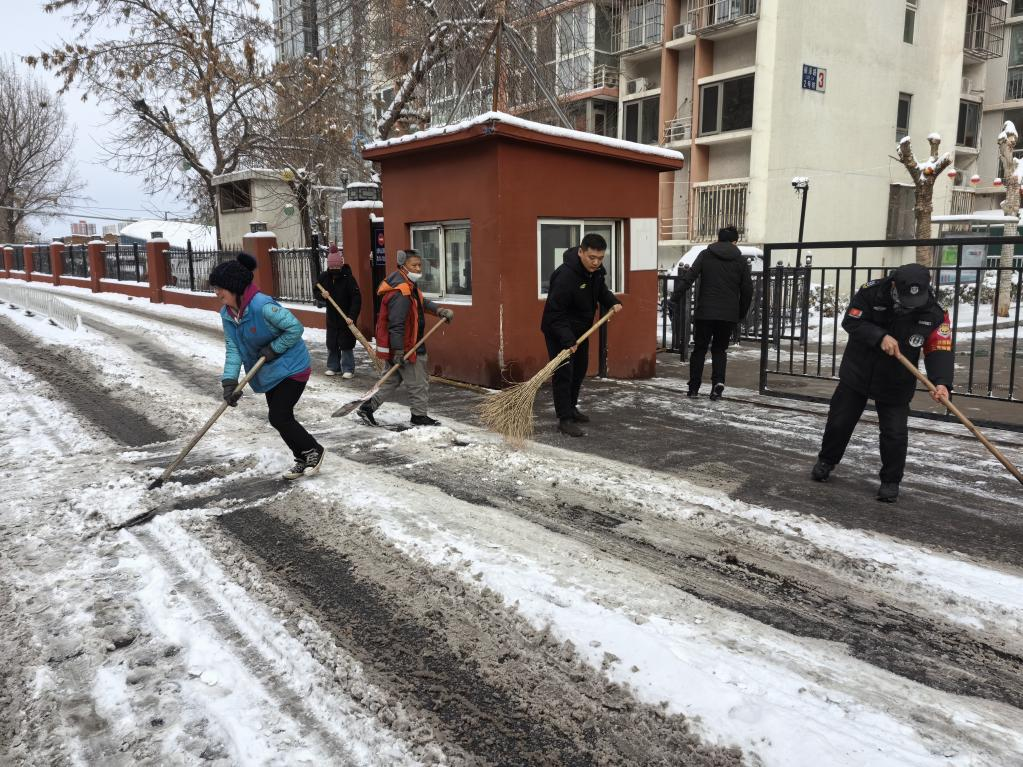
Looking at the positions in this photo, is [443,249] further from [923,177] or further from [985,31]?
[985,31]

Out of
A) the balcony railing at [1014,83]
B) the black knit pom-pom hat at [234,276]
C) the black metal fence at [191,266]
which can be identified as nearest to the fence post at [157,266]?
the black metal fence at [191,266]

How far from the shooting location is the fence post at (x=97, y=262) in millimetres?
23562

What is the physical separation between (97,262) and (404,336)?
2140cm

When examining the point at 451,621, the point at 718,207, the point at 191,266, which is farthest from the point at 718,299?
the point at 718,207

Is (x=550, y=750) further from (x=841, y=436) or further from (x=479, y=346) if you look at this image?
(x=479, y=346)

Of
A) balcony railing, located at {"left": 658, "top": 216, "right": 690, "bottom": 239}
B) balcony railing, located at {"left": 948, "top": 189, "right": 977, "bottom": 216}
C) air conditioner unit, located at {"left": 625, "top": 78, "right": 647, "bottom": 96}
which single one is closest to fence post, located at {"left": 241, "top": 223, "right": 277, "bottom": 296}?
balcony railing, located at {"left": 658, "top": 216, "right": 690, "bottom": 239}

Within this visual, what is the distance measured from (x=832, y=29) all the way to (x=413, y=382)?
2383cm

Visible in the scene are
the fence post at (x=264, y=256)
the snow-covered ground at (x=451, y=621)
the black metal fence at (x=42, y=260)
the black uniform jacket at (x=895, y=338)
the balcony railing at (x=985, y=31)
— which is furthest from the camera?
the balcony railing at (x=985, y=31)

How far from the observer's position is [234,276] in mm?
4938

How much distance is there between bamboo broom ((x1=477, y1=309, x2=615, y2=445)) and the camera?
20.9 feet

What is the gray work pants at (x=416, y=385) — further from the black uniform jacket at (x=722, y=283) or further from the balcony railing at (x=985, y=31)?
the balcony railing at (x=985, y=31)

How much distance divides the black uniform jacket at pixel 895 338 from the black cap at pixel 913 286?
7 cm

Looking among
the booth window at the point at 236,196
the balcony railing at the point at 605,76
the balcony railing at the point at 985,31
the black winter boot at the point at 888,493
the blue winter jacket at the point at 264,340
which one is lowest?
the black winter boot at the point at 888,493

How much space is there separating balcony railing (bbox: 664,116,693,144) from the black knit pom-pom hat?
23802 millimetres
